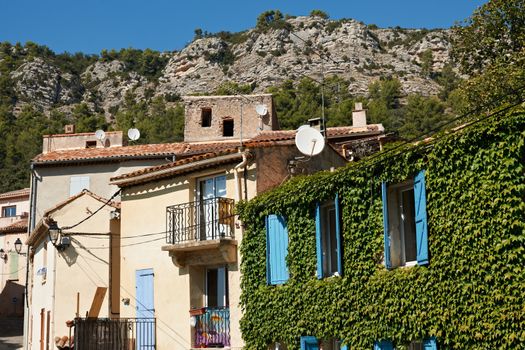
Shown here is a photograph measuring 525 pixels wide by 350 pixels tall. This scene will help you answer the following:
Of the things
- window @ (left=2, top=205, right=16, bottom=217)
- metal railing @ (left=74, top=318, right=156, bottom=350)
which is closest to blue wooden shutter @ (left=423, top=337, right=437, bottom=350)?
metal railing @ (left=74, top=318, right=156, bottom=350)

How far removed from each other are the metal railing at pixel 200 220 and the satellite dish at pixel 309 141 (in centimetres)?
264

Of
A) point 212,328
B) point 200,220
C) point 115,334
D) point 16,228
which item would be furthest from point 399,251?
point 16,228

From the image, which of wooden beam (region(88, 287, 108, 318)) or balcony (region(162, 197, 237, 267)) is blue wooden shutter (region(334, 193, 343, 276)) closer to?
balcony (region(162, 197, 237, 267))

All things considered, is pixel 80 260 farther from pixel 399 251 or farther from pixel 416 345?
pixel 416 345

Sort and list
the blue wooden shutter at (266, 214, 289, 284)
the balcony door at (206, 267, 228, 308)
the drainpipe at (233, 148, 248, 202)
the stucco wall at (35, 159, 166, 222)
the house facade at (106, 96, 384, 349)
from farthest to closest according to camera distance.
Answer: the stucco wall at (35, 159, 166, 222)
the balcony door at (206, 267, 228, 308)
the house facade at (106, 96, 384, 349)
the drainpipe at (233, 148, 248, 202)
the blue wooden shutter at (266, 214, 289, 284)

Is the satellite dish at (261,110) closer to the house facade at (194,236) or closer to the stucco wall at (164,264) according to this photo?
the house facade at (194,236)

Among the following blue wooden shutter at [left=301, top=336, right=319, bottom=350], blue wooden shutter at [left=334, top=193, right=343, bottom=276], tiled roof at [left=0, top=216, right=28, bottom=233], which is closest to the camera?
blue wooden shutter at [left=334, top=193, right=343, bottom=276]

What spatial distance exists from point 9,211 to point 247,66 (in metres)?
60.9

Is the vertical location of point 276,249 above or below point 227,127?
below

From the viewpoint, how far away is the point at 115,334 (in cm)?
2244

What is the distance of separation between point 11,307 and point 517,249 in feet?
149

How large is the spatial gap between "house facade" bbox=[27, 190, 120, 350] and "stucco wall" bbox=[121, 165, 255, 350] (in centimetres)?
145

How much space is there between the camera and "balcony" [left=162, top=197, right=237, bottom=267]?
66.0 ft

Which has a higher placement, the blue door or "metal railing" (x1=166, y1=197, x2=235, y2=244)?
"metal railing" (x1=166, y1=197, x2=235, y2=244)
